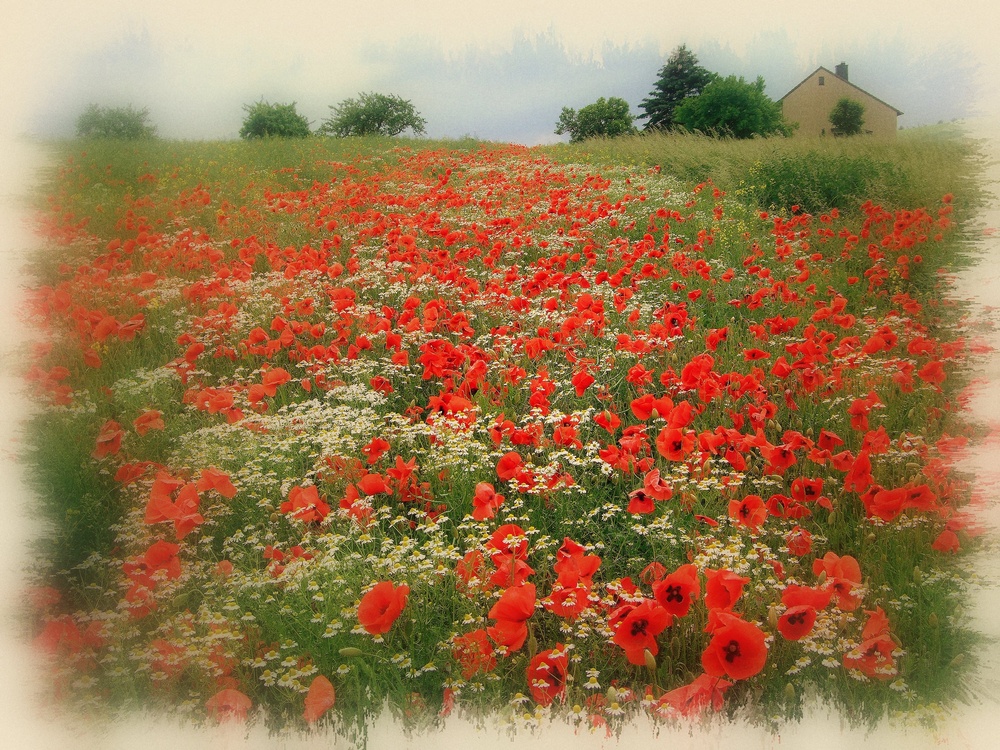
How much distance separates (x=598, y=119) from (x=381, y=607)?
2.85 meters

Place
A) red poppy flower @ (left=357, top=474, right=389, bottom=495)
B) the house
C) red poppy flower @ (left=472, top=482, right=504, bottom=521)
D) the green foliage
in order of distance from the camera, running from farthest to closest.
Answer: the green foliage < the house < red poppy flower @ (left=357, top=474, right=389, bottom=495) < red poppy flower @ (left=472, top=482, right=504, bottom=521)

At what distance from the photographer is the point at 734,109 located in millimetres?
3375

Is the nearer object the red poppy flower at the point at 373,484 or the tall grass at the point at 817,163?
the red poppy flower at the point at 373,484

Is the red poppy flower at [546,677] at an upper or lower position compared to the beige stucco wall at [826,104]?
lower

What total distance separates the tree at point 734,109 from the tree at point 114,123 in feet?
8.16

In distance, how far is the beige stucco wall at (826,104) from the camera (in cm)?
297

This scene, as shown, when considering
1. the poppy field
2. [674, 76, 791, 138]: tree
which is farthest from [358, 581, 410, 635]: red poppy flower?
[674, 76, 791, 138]: tree

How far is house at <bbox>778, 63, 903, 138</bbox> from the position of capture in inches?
116

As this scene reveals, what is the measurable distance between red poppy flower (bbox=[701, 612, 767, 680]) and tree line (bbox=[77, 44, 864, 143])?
2640 mm

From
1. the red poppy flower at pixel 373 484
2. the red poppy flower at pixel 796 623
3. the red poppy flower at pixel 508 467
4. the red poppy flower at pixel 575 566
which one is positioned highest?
the red poppy flower at pixel 508 467

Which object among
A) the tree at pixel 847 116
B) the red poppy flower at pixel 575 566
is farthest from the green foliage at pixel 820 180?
the red poppy flower at pixel 575 566

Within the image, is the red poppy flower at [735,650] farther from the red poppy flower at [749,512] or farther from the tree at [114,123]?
the tree at [114,123]

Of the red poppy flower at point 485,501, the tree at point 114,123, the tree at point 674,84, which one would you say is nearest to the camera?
the red poppy flower at point 485,501

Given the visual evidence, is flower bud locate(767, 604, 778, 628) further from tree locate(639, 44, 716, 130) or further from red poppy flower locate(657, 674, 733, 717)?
tree locate(639, 44, 716, 130)
